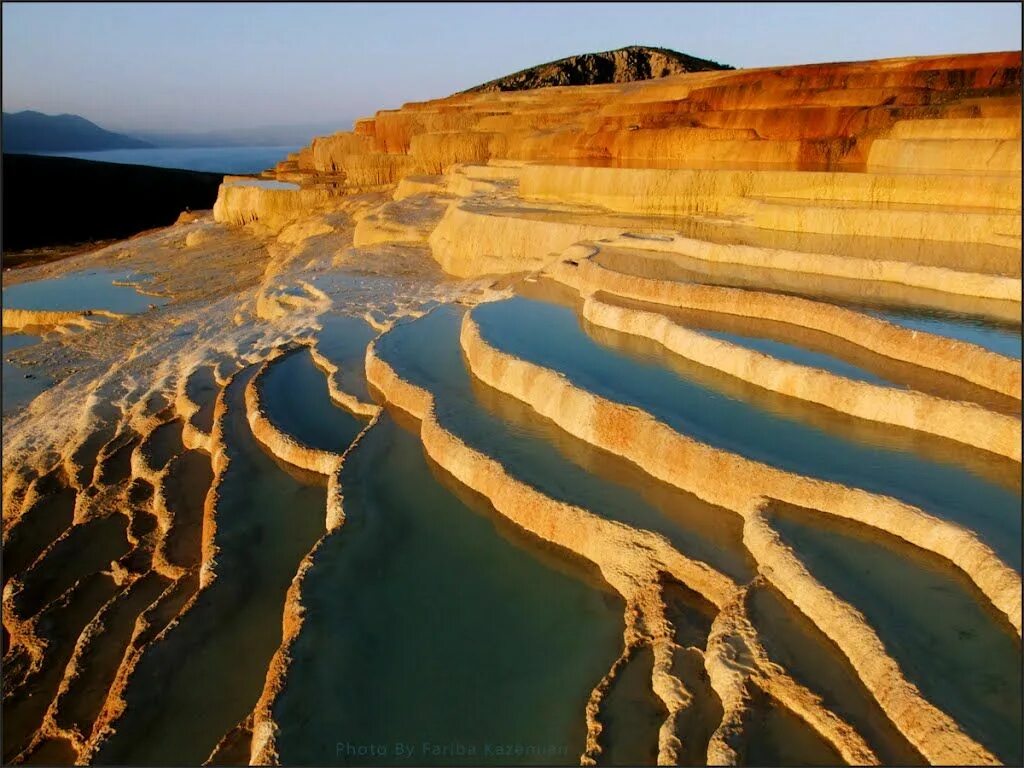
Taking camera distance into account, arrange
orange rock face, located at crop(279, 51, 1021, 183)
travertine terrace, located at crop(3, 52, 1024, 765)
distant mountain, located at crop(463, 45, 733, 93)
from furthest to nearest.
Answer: distant mountain, located at crop(463, 45, 733, 93) → orange rock face, located at crop(279, 51, 1021, 183) → travertine terrace, located at crop(3, 52, 1024, 765)

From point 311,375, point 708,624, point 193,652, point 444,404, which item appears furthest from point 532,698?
point 311,375

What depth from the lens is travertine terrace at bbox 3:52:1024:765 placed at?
3.55m

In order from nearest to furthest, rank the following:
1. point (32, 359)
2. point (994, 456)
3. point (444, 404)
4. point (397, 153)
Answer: point (994, 456) < point (444, 404) < point (32, 359) < point (397, 153)

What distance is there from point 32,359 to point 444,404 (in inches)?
339

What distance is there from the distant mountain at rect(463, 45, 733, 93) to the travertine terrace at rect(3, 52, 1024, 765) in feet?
119

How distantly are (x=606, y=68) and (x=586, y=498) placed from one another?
46.5 metres

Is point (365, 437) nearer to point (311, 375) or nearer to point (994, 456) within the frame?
point (311, 375)

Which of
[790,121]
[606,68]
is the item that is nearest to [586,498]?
[790,121]

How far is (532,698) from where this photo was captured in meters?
3.77

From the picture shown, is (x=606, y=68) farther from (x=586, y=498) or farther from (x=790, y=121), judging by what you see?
(x=586, y=498)

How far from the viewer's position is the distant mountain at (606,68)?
147 feet

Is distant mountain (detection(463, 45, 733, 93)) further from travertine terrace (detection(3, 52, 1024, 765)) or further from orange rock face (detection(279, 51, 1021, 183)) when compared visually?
travertine terrace (detection(3, 52, 1024, 765))

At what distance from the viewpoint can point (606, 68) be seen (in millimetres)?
46094

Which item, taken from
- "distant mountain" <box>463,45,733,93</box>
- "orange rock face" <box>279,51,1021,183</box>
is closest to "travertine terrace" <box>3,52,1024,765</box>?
"orange rock face" <box>279,51,1021,183</box>
